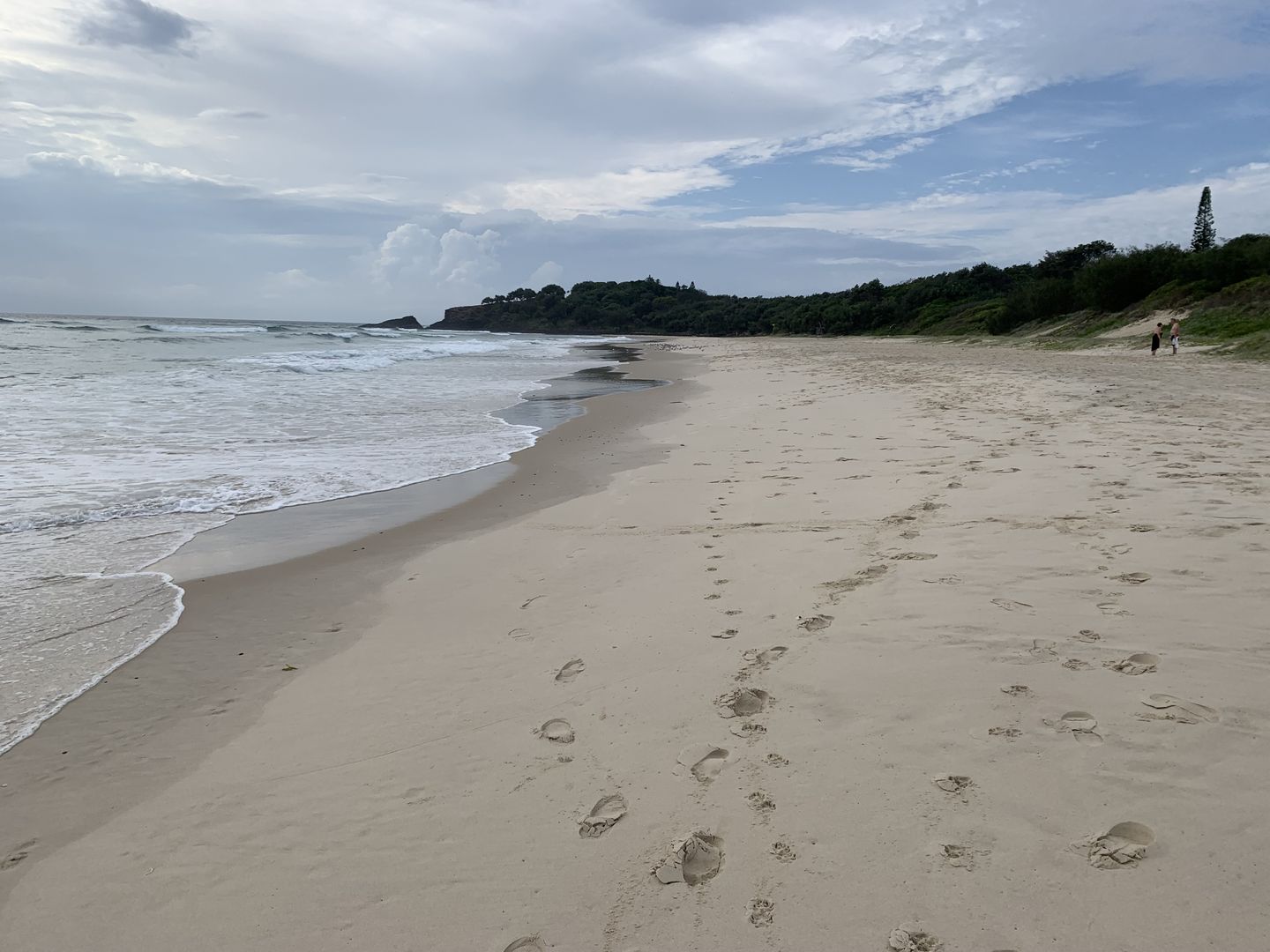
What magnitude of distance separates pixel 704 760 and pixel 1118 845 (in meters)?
1.21

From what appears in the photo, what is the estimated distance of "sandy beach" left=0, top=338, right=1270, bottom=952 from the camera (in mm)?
1986

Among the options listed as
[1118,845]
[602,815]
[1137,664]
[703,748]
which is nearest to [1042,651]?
[1137,664]

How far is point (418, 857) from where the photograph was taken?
2271 mm

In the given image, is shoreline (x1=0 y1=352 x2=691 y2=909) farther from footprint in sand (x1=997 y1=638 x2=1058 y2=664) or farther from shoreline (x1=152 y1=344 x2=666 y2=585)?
footprint in sand (x1=997 y1=638 x2=1058 y2=664)

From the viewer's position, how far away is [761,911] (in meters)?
1.95

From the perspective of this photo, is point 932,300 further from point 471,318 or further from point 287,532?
point 471,318

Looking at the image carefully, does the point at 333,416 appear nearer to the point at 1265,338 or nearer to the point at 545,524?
the point at 545,524

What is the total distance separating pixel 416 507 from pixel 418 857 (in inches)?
202

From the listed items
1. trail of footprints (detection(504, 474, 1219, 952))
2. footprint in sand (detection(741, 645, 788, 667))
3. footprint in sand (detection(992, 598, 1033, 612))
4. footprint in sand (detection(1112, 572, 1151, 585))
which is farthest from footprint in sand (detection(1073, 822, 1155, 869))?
footprint in sand (detection(1112, 572, 1151, 585))

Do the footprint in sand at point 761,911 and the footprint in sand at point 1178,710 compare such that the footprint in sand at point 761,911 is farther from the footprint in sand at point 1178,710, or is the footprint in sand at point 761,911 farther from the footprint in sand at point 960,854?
the footprint in sand at point 1178,710

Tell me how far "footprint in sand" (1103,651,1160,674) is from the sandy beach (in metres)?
0.02

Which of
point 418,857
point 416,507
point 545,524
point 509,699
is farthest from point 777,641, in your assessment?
point 416,507

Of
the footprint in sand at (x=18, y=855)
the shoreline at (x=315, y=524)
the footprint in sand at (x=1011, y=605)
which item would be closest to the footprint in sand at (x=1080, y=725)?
the footprint in sand at (x=1011, y=605)

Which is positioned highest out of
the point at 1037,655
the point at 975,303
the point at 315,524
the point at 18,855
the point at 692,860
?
the point at 975,303
